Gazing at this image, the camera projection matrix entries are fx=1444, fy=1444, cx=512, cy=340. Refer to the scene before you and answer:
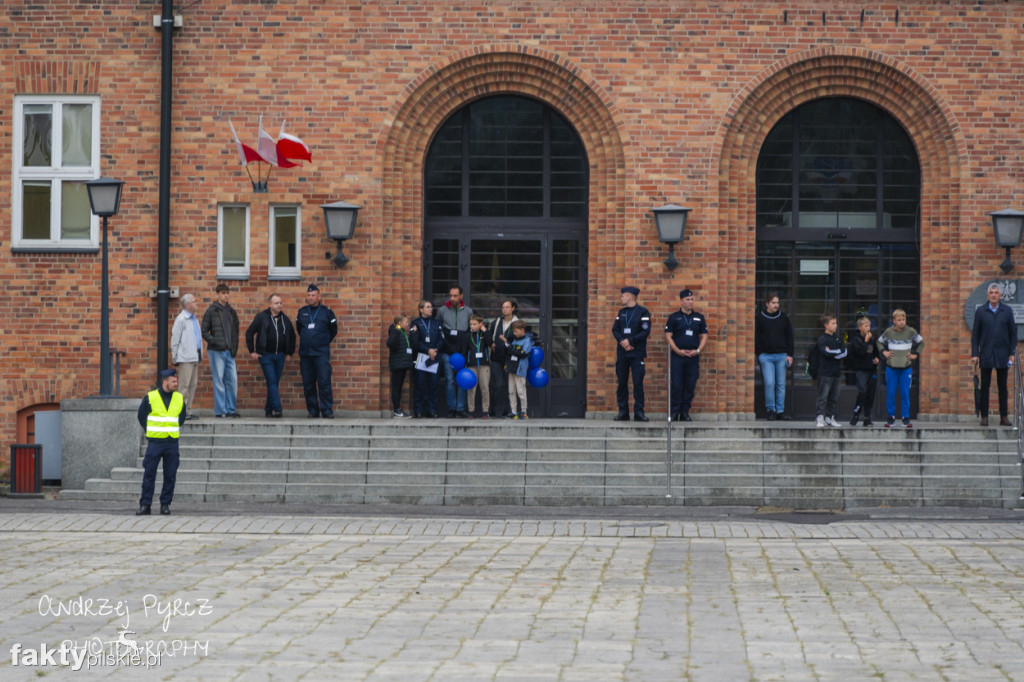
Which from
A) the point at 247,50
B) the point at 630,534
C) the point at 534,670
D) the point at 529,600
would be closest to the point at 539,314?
the point at 247,50

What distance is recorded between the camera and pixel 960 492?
16.8m

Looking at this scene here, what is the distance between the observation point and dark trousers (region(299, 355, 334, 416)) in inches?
762

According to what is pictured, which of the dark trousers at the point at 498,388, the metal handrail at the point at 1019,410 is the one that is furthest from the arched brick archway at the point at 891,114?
the dark trousers at the point at 498,388

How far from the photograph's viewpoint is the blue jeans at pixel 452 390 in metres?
19.9

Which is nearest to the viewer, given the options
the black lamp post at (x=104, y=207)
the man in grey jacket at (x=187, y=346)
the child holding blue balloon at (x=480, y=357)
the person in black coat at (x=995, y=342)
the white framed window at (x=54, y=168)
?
the black lamp post at (x=104, y=207)

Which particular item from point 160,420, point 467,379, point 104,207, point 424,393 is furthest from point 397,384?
point 160,420

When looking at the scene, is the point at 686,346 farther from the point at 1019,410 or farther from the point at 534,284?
the point at 1019,410

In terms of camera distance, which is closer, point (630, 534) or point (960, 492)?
point (630, 534)

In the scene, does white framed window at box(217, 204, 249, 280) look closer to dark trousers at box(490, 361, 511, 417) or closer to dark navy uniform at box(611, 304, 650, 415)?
dark trousers at box(490, 361, 511, 417)

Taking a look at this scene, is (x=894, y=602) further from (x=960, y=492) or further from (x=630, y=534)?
(x=960, y=492)

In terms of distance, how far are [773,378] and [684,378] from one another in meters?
→ 1.40

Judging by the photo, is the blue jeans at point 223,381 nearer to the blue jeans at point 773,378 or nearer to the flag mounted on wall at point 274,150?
the flag mounted on wall at point 274,150

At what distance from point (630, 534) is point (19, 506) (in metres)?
7.27

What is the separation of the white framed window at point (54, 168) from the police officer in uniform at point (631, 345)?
7.37 metres
